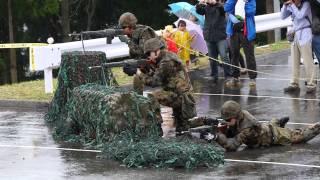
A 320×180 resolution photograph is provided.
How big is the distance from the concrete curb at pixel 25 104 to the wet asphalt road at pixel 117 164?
0.20 meters

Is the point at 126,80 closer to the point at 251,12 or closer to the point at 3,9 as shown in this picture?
the point at 251,12

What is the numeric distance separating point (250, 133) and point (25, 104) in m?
5.40

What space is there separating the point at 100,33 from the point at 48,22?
→ 28384 mm

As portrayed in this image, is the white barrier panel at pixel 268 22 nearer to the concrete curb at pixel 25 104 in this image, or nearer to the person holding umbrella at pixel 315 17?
the person holding umbrella at pixel 315 17

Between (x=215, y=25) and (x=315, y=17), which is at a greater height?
(x=315, y=17)

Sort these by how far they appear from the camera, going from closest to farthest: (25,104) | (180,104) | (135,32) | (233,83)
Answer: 1. (180,104)
2. (135,32)
3. (25,104)
4. (233,83)

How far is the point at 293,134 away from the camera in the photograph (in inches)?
391

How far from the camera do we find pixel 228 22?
14.8 metres

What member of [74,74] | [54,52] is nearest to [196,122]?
[74,74]

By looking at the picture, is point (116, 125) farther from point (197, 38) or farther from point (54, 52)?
point (197, 38)

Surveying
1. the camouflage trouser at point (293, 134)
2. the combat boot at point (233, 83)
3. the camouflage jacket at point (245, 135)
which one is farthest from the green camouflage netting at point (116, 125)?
the combat boot at point (233, 83)

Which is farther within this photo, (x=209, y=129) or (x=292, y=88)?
(x=292, y=88)

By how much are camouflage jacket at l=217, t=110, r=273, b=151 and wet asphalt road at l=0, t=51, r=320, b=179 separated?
0.12 metres

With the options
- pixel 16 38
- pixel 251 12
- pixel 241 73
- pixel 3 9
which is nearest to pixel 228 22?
pixel 251 12
